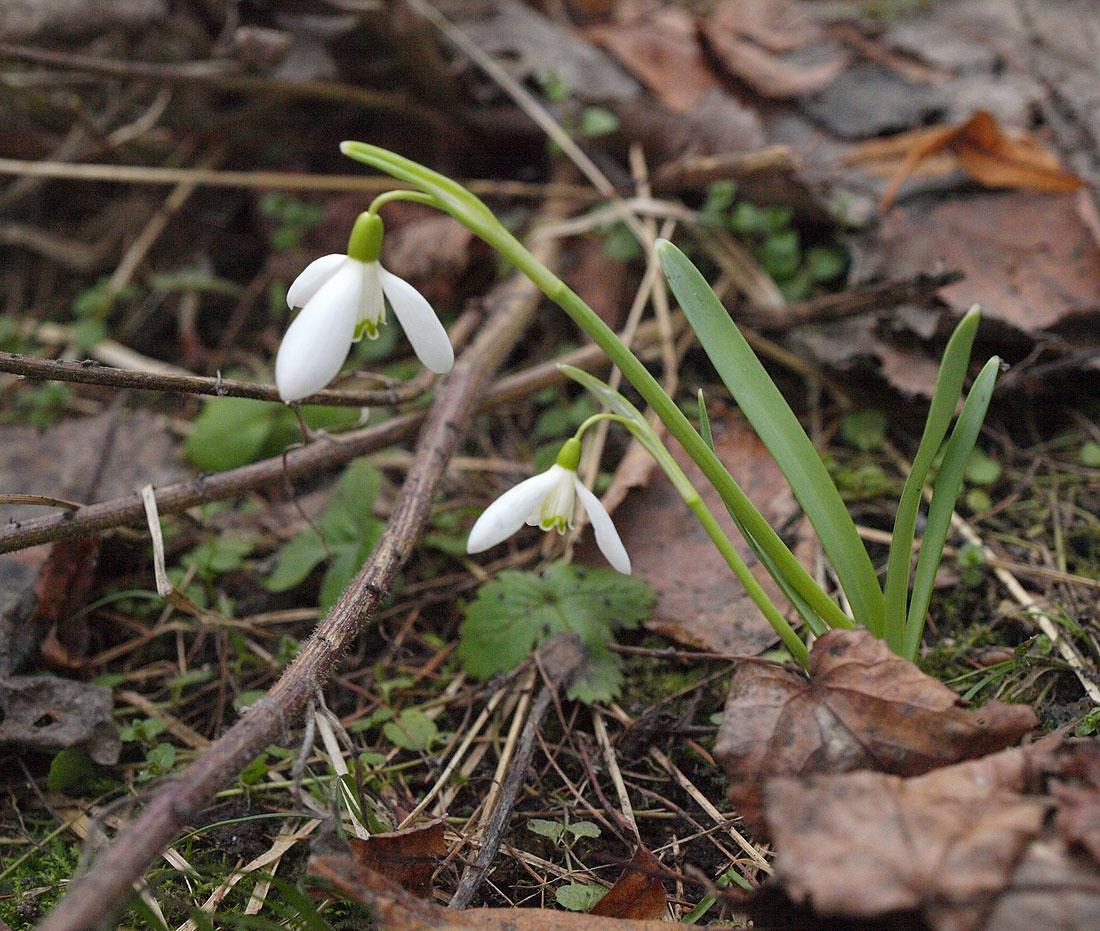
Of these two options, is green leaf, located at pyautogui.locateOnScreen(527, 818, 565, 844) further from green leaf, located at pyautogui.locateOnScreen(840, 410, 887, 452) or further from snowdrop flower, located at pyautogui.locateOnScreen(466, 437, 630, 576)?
green leaf, located at pyautogui.locateOnScreen(840, 410, 887, 452)

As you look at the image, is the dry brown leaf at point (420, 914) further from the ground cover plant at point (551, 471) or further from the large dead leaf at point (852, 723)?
the large dead leaf at point (852, 723)

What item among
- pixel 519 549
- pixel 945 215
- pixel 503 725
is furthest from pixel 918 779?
pixel 945 215

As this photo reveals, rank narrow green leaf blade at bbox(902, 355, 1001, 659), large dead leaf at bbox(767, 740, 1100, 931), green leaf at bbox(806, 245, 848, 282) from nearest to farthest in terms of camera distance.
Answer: large dead leaf at bbox(767, 740, 1100, 931)
narrow green leaf blade at bbox(902, 355, 1001, 659)
green leaf at bbox(806, 245, 848, 282)

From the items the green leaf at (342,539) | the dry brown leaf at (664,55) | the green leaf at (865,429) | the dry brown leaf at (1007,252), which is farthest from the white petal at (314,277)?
the dry brown leaf at (664,55)

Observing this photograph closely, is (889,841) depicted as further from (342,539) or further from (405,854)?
(342,539)

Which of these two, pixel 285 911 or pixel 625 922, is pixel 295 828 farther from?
pixel 625 922

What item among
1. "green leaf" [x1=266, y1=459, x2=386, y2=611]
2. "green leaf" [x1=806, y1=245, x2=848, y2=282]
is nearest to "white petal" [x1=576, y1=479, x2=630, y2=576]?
"green leaf" [x1=266, y1=459, x2=386, y2=611]
